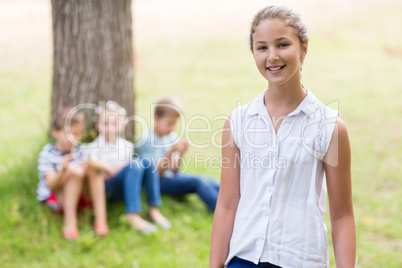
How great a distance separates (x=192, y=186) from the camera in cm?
465

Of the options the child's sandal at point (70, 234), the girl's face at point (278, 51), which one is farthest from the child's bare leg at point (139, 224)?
the girl's face at point (278, 51)

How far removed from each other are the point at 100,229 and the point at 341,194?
8.74ft

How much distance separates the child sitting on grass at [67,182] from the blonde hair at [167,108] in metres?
0.73

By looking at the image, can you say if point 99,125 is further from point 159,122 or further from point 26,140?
point 26,140

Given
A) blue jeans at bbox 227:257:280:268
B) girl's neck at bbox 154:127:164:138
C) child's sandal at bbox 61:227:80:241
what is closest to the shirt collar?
blue jeans at bbox 227:257:280:268

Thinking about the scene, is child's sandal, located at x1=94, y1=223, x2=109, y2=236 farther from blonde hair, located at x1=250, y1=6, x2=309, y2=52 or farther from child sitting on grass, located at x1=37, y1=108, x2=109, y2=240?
blonde hair, located at x1=250, y1=6, x2=309, y2=52

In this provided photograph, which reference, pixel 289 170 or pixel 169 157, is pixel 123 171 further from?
pixel 289 170

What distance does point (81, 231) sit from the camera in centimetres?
408

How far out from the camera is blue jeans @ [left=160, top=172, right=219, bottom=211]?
4582 mm

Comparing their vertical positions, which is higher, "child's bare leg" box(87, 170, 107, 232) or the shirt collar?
the shirt collar

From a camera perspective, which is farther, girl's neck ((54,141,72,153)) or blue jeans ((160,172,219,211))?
blue jeans ((160,172,219,211))

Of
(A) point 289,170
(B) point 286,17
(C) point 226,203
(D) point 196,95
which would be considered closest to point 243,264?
(C) point 226,203

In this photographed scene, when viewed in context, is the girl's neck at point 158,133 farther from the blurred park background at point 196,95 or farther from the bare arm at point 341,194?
the bare arm at point 341,194

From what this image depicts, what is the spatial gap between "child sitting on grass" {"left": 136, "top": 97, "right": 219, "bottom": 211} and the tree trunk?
0.41m
